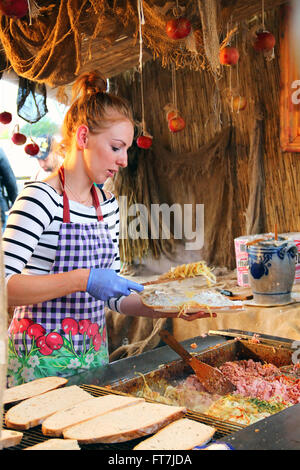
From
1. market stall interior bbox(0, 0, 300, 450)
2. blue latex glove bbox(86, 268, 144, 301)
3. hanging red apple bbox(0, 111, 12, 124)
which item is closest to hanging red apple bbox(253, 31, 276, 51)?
market stall interior bbox(0, 0, 300, 450)

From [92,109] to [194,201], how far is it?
2635mm

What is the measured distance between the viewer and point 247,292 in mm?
3160

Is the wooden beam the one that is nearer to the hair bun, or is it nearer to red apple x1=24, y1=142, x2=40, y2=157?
the hair bun

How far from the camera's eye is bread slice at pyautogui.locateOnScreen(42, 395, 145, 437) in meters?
1.31

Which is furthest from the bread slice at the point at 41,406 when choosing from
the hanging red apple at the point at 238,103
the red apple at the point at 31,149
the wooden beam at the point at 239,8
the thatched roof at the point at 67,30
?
the red apple at the point at 31,149

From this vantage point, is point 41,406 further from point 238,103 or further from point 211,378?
point 238,103

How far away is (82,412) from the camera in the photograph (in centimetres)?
141

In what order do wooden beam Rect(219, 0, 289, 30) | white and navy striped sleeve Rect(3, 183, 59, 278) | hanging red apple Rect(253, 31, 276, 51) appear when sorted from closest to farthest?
white and navy striped sleeve Rect(3, 183, 59, 278)
hanging red apple Rect(253, 31, 276, 51)
wooden beam Rect(219, 0, 289, 30)

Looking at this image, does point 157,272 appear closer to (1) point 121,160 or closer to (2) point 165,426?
(1) point 121,160

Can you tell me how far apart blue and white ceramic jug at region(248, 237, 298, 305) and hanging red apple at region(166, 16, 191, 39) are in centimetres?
117

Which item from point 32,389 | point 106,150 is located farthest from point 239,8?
point 32,389

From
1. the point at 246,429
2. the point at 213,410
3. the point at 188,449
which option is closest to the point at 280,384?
the point at 213,410

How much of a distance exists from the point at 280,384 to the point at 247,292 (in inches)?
51.6

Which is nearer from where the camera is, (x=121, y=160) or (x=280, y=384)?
(x=280, y=384)
